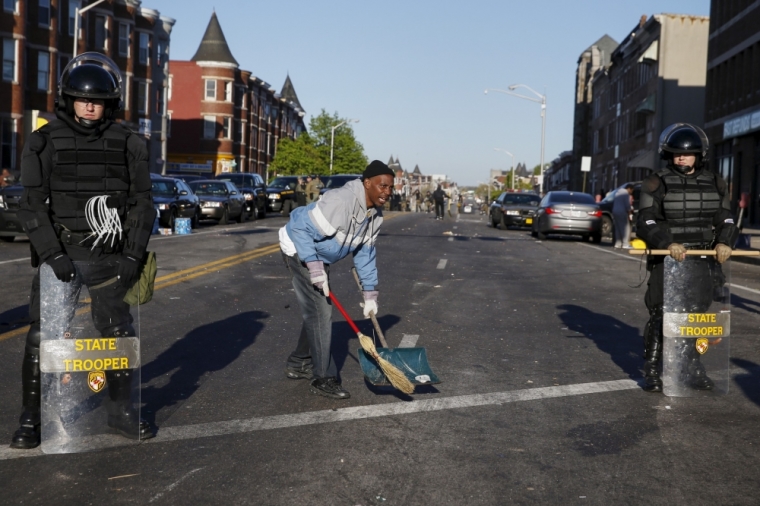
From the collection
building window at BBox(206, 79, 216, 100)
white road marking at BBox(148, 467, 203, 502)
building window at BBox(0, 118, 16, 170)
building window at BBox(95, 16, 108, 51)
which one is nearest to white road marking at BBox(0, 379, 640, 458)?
white road marking at BBox(148, 467, 203, 502)

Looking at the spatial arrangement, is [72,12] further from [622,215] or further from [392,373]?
[392,373]

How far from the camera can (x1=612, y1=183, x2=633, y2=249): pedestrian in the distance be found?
24453mm

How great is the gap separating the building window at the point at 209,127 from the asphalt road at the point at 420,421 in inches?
2795

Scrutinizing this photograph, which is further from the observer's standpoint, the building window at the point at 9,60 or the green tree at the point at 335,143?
the green tree at the point at 335,143

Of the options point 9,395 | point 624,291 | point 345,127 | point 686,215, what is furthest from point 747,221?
point 345,127

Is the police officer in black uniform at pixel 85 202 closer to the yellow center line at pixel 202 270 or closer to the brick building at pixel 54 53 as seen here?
the yellow center line at pixel 202 270

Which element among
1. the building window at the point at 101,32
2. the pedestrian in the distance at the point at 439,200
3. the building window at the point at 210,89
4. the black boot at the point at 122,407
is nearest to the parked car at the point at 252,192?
the pedestrian in the distance at the point at 439,200

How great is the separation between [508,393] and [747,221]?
36.2 metres

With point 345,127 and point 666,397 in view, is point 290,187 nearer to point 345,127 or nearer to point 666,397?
point 666,397

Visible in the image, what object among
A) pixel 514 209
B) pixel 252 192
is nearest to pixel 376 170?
pixel 514 209

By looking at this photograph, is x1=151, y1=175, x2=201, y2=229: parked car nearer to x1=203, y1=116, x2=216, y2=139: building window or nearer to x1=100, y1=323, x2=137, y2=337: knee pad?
x1=100, y1=323, x2=137, y2=337: knee pad

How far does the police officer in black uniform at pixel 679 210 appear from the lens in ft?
23.1

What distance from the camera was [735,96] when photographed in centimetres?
4375

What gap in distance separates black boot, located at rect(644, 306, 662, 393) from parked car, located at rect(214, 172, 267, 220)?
101 ft
